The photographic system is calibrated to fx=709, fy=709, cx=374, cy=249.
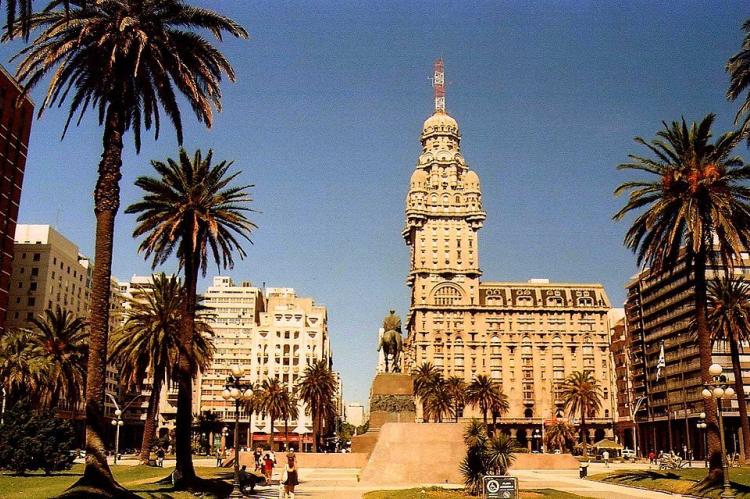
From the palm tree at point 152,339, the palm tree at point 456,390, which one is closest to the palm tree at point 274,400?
the palm tree at point 456,390

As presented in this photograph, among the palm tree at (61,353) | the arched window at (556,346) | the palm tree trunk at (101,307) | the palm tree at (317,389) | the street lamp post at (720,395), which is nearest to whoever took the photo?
the palm tree trunk at (101,307)

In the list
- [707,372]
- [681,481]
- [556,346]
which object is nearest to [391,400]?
[681,481]

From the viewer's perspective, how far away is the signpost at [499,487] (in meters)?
25.5

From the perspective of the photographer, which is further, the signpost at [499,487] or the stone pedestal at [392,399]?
the stone pedestal at [392,399]

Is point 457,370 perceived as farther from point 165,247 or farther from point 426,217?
point 165,247

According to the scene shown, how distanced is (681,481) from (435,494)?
16235 millimetres

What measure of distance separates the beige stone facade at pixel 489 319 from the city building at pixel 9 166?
254 feet

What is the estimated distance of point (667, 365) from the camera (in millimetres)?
109812

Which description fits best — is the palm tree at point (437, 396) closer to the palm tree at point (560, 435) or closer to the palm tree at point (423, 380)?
the palm tree at point (423, 380)

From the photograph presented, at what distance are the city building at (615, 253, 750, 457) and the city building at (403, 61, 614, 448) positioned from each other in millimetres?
11692

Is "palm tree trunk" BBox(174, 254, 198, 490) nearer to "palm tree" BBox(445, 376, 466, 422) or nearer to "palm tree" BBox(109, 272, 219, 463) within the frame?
"palm tree" BBox(109, 272, 219, 463)

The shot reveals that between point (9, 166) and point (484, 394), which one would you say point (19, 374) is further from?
point (484, 394)

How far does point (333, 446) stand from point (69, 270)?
64380 mm

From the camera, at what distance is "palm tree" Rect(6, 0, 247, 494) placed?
2692cm
